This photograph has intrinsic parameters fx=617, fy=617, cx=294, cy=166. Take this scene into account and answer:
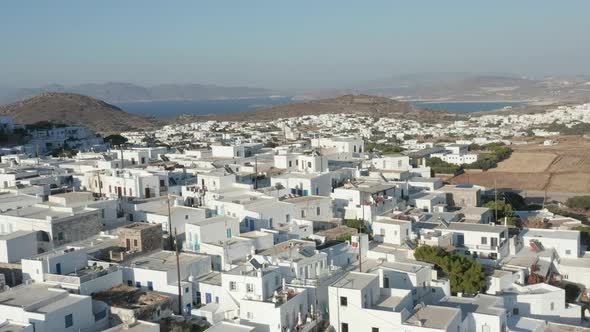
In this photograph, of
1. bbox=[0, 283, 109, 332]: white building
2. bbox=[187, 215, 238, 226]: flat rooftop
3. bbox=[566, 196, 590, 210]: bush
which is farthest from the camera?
bbox=[566, 196, 590, 210]: bush

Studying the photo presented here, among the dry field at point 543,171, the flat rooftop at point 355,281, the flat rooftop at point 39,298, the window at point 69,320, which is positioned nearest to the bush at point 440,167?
the dry field at point 543,171

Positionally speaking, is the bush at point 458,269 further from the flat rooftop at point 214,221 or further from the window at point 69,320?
the window at point 69,320

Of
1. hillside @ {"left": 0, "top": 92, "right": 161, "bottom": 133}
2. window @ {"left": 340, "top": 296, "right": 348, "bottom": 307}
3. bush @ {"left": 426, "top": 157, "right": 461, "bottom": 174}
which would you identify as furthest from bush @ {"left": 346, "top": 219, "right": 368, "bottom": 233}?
hillside @ {"left": 0, "top": 92, "right": 161, "bottom": 133}

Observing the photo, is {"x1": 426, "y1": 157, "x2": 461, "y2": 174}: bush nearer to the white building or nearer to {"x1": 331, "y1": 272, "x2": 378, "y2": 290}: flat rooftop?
{"x1": 331, "y1": 272, "x2": 378, "y2": 290}: flat rooftop

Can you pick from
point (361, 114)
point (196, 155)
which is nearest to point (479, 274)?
point (196, 155)

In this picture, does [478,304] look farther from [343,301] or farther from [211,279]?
[211,279]

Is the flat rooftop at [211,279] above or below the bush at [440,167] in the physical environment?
above
